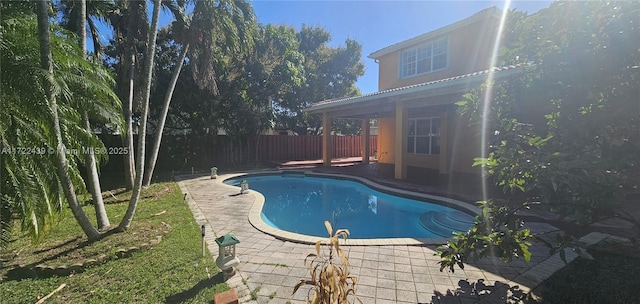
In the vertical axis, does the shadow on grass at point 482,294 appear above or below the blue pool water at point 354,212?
above

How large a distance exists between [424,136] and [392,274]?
11.0 m

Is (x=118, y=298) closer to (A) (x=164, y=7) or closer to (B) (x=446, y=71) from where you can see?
(A) (x=164, y=7)

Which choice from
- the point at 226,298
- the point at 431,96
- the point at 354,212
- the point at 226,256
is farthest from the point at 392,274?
the point at 431,96

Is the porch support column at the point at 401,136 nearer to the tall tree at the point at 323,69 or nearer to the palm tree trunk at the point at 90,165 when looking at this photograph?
the palm tree trunk at the point at 90,165

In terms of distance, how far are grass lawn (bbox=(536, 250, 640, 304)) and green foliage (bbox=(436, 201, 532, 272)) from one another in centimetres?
61

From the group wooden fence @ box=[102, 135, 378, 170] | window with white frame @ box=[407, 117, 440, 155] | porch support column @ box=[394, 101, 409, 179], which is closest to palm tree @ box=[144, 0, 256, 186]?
porch support column @ box=[394, 101, 409, 179]

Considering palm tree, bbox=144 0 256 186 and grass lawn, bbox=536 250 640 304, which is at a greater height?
palm tree, bbox=144 0 256 186

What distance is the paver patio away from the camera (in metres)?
3.11

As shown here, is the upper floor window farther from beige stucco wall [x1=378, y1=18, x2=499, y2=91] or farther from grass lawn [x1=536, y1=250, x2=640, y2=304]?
grass lawn [x1=536, y1=250, x2=640, y2=304]

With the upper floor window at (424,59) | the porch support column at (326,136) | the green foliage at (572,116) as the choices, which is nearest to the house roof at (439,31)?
the upper floor window at (424,59)

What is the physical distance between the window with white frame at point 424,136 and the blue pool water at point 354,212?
4.46 meters

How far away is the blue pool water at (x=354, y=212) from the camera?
21.6 ft

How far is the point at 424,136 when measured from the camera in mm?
13492

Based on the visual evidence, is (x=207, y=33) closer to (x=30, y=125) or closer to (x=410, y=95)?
(x=30, y=125)
